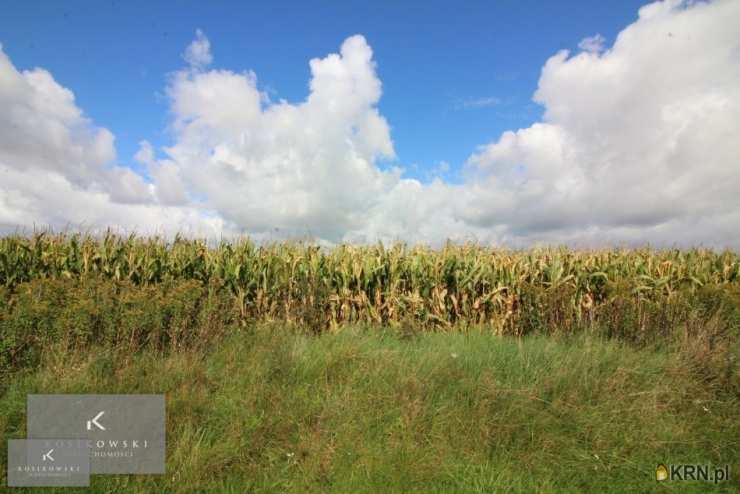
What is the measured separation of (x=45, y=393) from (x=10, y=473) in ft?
2.99

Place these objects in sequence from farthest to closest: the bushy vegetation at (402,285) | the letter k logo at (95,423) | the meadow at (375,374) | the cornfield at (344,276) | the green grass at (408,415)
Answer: the cornfield at (344,276) < the bushy vegetation at (402,285) < the letter k logo at (95,423) < the meadow at (375,374) < the green grass at (408,415)

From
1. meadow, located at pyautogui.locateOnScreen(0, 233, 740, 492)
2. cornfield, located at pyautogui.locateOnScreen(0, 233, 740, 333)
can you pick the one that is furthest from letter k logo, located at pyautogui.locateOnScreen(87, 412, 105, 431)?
cornfield, located at pyautogui.locateOnScreen(0, 233, 740, 333)

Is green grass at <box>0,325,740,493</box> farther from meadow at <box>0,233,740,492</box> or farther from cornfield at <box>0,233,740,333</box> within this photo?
cornfield at <box>0,233,740,333</box>

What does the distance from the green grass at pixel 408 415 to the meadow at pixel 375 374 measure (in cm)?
2

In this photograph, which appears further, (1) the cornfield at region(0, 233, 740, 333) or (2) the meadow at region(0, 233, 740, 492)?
(1) the cornfield at region(0, 233, 740, 333)

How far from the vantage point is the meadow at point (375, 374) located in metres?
3.79

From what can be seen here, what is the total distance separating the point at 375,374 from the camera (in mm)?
4922

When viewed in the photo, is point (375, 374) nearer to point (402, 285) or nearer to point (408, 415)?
point (408, 415)

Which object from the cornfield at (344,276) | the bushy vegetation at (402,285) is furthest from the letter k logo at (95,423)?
the cornfield at (344,276)

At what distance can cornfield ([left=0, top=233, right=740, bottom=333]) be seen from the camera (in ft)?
27.1

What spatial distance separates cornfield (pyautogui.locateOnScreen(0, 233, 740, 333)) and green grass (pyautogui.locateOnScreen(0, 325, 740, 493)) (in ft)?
8.26

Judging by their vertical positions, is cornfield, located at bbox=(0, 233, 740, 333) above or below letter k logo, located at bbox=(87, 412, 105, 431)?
above

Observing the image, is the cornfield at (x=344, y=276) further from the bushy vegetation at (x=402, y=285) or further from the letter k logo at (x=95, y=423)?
the letter k logo at (x=95, y=423)

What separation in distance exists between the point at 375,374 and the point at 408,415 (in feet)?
2.48
